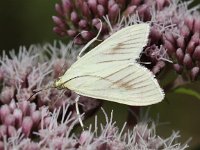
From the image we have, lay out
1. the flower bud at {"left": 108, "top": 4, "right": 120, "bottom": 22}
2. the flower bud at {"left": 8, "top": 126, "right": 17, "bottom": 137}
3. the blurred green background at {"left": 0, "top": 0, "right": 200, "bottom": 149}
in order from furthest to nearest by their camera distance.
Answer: the blurred green background at {"left": 0, "top": 0, "right": 200, "bottom": 149} → the flower bud at {"left": 108, "top": 4, "right": 120, "bottom": 22} → the flower bud at {"left": 8, "top": 126, "right": 17, "bottom": 137}

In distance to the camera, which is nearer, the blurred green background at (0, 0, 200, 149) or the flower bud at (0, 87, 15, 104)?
the flower bud at (0, 87, 15, 104)

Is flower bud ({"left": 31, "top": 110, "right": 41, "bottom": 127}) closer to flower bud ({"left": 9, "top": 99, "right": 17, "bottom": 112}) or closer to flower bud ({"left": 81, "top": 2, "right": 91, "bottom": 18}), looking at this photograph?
flower bud ({"left": 9, "top": 99, "right": 17, "bottom": 112})

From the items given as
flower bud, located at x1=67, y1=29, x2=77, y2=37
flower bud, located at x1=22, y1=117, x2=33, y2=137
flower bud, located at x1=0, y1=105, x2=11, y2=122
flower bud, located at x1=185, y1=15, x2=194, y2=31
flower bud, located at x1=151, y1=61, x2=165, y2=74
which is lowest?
flower bud, located at x1=22, y1=117, x2=33, y2=137

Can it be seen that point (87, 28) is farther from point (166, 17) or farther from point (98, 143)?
point (98, 143)

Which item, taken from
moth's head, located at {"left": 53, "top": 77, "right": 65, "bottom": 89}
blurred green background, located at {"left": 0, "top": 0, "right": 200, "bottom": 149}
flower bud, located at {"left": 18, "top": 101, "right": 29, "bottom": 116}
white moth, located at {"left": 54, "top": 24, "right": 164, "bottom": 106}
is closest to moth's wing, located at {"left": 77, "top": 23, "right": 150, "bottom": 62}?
white moth, located at {"left": 54, "top": 24, "right": 164, "bottom": 106}

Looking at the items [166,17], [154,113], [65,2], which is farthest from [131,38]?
[154,113]

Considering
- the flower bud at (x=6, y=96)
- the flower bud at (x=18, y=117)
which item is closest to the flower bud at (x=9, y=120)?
the flower bud at (x=18, y=117)

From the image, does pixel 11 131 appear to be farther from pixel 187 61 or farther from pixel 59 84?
pixel 187 61
